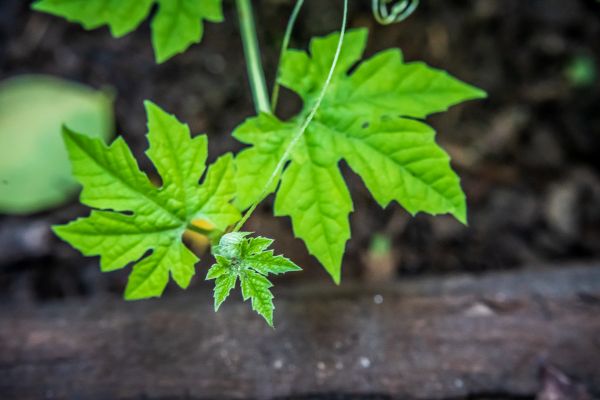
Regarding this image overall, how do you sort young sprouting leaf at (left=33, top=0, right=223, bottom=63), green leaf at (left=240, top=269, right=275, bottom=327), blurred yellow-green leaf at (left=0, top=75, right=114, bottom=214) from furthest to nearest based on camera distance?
blurred yellow-green leaf at (left=0, top=75, right=114, bottom=214), young sprouting leaf at (left=33, top=0, right=223, bottom=63), green leaf at (left=240, top=269, right=275, bottom=327)

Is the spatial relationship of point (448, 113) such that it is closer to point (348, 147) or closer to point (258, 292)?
point (348, 147)

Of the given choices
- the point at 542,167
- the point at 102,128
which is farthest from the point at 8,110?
the point at 542,167

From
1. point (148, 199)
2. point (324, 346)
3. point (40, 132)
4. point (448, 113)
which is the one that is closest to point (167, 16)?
point (148, 199)

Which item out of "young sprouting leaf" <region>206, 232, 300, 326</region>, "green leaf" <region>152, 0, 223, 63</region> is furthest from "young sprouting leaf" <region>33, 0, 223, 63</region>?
"young sprouting leaf" <region>206, 232, 300, 326</region>

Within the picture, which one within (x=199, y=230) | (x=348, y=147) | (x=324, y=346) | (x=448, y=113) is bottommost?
(x=324, y=346)

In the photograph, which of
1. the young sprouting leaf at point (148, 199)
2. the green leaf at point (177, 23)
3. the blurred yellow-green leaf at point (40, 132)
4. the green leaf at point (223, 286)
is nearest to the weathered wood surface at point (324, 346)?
the young sprouting leaf at point (148, 199)

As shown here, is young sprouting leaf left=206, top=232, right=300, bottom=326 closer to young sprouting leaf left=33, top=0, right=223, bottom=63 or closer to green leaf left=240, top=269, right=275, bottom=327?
green leaf left=240, top=269, right=275, bottom=327

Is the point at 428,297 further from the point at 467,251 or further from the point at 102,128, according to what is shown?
the point at 102,128

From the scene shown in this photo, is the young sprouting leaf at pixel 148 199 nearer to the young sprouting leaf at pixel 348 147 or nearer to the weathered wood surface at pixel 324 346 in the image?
the young sprouting leaf at pixel 348 147
